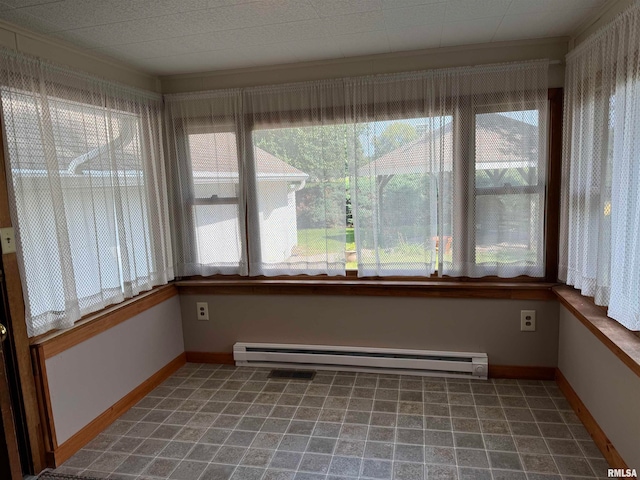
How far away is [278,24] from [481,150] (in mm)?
1461

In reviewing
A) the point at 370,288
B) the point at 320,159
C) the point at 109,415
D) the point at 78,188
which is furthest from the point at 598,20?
the point at 109,415

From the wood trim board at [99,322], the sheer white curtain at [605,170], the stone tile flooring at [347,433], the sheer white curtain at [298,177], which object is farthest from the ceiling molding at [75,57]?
the sheer white curtain at [605,170]

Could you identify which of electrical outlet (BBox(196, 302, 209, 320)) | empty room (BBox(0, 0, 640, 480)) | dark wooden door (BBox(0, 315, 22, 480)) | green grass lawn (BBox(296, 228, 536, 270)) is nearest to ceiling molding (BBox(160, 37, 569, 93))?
empty room (BBox(0, 0, 640, 480))

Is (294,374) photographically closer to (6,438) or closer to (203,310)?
(203,310)

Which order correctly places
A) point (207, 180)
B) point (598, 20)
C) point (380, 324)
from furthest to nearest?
point (207, 180) < point (380, 324) < point (598, 20)

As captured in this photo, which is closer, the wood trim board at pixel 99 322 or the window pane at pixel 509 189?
the wood trim board at pixel 99 322

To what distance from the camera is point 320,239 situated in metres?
2.94

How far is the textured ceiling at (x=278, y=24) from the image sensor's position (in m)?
1.90

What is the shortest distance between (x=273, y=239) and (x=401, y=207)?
3.13 ft

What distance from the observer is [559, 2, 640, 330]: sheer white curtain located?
171 centimetres

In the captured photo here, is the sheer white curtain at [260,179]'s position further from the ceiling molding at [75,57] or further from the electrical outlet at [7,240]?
the electrical outlet at [7,240]

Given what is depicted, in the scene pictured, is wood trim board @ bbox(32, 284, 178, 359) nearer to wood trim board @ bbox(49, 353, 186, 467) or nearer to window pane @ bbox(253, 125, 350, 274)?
wood trim board @ bbox(49, 353, 186, 467)

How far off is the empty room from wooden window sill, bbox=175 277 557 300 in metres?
0.02

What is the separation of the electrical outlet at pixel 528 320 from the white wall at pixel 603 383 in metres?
0.16
